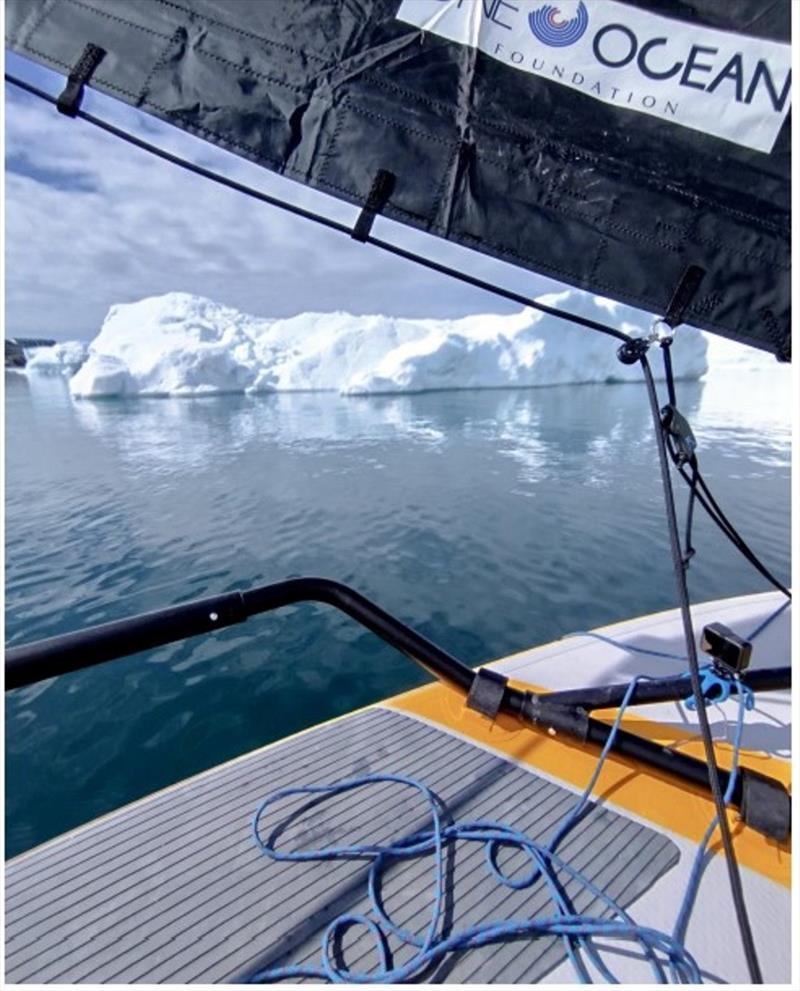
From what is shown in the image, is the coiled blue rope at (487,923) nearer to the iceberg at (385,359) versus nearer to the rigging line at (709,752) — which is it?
the rigging line at (709,752)

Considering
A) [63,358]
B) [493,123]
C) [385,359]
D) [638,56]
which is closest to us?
[638,56]

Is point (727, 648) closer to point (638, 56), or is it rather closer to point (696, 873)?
point (696, 873)

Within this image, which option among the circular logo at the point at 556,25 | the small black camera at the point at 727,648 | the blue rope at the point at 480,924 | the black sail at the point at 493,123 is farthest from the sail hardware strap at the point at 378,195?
the blue rope at the point at 480,924

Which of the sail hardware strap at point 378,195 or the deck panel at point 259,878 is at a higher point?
the sail hardware strap at point 378,195

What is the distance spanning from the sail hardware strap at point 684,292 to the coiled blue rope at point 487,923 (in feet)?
4.84

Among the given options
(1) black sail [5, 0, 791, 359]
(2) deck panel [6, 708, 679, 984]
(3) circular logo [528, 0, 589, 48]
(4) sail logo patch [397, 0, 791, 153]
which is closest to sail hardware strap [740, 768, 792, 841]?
(2) deck panel [6, 708, 679, 984]

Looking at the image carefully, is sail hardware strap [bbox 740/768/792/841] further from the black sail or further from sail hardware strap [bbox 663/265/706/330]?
sail hardware strap [bbox 663/265/706/330]

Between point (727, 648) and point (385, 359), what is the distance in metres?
31.3

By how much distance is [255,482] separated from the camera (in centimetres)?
1038

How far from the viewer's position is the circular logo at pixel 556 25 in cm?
154

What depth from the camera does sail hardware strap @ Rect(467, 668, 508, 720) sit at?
7.53 ft

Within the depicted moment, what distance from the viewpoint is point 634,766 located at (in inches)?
81.4

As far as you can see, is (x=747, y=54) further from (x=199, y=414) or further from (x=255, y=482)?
(x=199, y=414)

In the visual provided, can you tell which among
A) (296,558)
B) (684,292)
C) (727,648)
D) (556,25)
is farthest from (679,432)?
(296,558)
